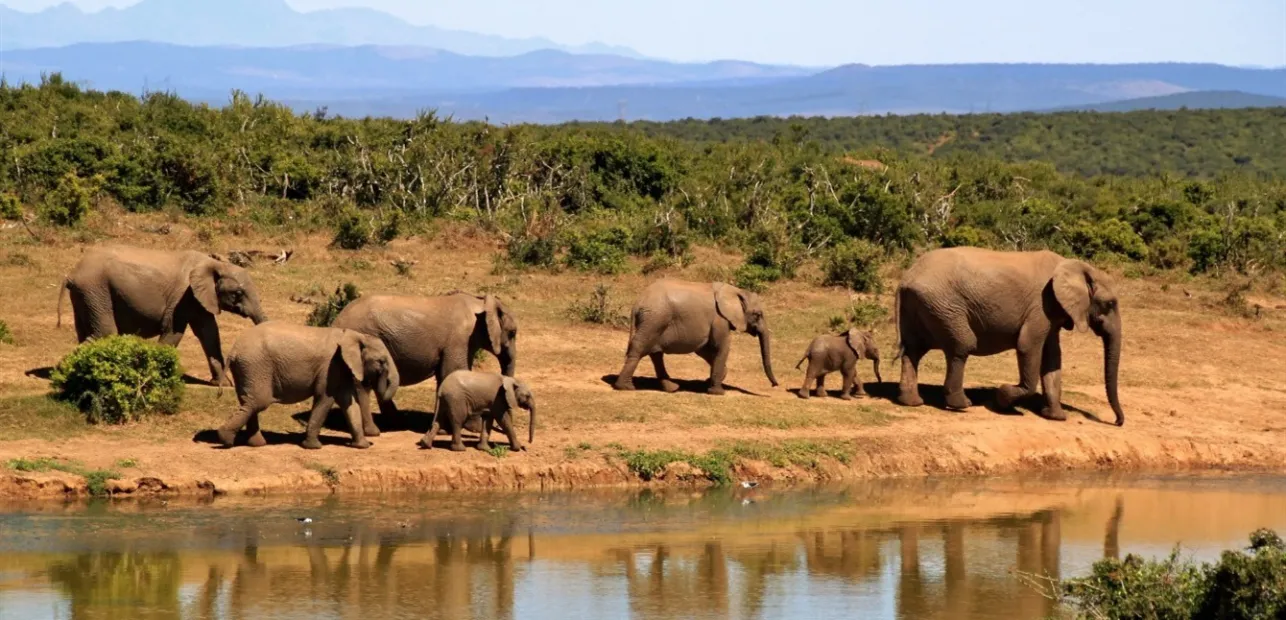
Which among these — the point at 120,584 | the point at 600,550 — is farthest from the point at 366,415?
the point at 120,584

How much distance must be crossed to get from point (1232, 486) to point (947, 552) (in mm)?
5195

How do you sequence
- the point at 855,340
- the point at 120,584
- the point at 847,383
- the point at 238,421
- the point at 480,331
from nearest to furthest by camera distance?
the point at 120,584 → the point at 238,421 → the point at 480,331 → the point at 855,340 → the point at 847,383

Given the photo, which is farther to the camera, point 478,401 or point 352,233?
point 352,233

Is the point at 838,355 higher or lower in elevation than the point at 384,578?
higher

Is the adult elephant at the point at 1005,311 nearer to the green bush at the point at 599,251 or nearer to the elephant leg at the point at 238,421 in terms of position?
the elephant leg at the point at 238,421

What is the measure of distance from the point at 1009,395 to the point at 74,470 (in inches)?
421

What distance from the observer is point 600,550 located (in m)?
15.9

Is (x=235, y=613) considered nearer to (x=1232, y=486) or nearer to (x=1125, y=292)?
(x=1232, y=486)

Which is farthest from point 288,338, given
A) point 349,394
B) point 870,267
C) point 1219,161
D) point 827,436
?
point 1219,161

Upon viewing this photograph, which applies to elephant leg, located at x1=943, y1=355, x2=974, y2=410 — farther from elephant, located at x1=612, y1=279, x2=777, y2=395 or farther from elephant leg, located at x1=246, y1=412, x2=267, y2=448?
elephant leg, located at x1=246, y1=412, x2=267, y2=448

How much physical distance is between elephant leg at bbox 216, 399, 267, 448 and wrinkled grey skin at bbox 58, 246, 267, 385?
7.14 feet

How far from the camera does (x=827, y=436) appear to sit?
20.2m

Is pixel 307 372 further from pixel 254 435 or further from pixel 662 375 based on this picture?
pixel 662 375

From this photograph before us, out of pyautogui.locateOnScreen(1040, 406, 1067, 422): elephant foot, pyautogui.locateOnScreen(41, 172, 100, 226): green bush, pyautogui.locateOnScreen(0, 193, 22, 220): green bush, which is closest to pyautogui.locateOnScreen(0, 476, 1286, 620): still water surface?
pyautogui.locateOnScreen(1040, 406, 1067, 422): elephant foot
